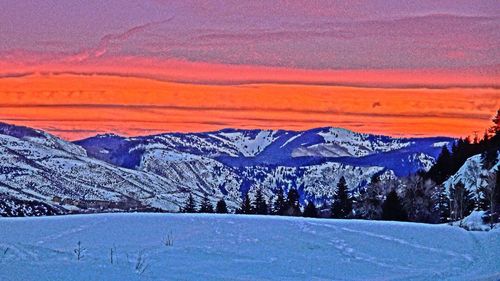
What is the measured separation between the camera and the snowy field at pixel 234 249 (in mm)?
13938

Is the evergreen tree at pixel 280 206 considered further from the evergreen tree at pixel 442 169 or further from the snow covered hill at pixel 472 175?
the evergreen tree at pixel 442 169

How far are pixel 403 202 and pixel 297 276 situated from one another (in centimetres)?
5832

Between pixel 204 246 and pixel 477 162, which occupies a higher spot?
pixel 477 162

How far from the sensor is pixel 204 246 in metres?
17.1

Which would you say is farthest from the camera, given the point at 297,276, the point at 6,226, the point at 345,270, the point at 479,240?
the point at 479,240

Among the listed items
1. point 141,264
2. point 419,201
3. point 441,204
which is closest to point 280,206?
point 419,201

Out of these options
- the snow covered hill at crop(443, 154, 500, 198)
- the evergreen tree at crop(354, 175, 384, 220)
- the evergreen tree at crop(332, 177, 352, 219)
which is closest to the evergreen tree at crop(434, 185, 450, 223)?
the snow covered hill at crop(443, 154, 500, 198)

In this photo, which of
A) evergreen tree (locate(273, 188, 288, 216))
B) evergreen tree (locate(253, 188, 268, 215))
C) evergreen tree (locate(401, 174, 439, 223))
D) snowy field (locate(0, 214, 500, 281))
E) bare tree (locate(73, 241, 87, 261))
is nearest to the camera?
snowy field (locate(0, 214, 500, 281))

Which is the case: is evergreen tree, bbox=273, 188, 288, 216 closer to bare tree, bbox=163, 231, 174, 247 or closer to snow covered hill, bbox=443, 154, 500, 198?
snow covered hill, bbox=443, 154, 500, 198

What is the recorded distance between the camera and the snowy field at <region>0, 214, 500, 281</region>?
1394 cm

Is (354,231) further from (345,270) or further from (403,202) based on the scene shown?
(403,202)

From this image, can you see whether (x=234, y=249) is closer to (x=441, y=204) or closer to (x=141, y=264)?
(x=141, y=264)

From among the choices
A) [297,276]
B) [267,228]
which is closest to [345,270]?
[297,276]

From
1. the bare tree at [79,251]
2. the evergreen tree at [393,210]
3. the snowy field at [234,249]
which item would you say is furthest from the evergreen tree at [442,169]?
the bare tree at [79,251]
